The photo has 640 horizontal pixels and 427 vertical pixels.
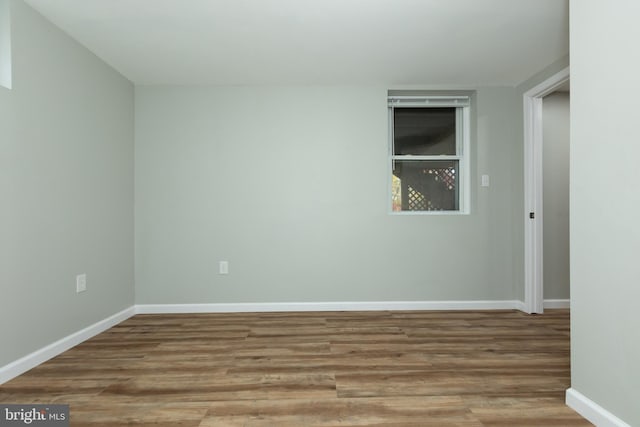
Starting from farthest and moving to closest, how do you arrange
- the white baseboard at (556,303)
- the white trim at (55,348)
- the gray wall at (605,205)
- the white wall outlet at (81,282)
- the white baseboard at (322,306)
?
the white baseboard at (556,303) < the white baseboard at (322,306) < the white wall outlet at (81,282) < the white trim at (55,348) < the gray wall at (605,205)

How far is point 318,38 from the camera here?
8.79 ft

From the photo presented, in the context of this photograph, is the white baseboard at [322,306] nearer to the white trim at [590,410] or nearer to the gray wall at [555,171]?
the gray wall at [555,171]

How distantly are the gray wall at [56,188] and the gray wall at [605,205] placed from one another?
3.11 meters

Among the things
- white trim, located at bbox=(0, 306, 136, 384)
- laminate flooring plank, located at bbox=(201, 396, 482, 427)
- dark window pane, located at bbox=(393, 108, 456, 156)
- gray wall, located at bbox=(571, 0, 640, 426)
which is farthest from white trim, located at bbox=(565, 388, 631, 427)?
white trim, located at bbox=(0, 306, 136, 384)

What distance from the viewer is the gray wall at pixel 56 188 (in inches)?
84.8

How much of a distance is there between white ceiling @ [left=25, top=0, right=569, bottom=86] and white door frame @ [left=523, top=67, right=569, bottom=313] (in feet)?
1.20

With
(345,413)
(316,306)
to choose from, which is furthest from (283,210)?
(345,413)

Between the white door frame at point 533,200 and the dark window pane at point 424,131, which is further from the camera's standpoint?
the dark window pane at point 424,131

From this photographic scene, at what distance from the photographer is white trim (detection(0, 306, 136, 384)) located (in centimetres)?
211

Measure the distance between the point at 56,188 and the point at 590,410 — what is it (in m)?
3.39

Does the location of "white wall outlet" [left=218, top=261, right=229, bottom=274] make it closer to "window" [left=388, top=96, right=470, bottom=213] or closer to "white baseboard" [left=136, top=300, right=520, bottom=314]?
"white baseboard" [left=136, top=300, right=520, bottom=314]

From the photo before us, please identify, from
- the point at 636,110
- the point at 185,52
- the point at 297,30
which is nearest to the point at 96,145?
the point at 185,52

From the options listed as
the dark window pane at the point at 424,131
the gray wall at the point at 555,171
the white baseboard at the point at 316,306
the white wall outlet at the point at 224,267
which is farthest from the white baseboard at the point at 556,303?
the white wall outlet at the point at 224,267

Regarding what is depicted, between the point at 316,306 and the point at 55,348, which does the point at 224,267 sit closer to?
the point at 316,306
